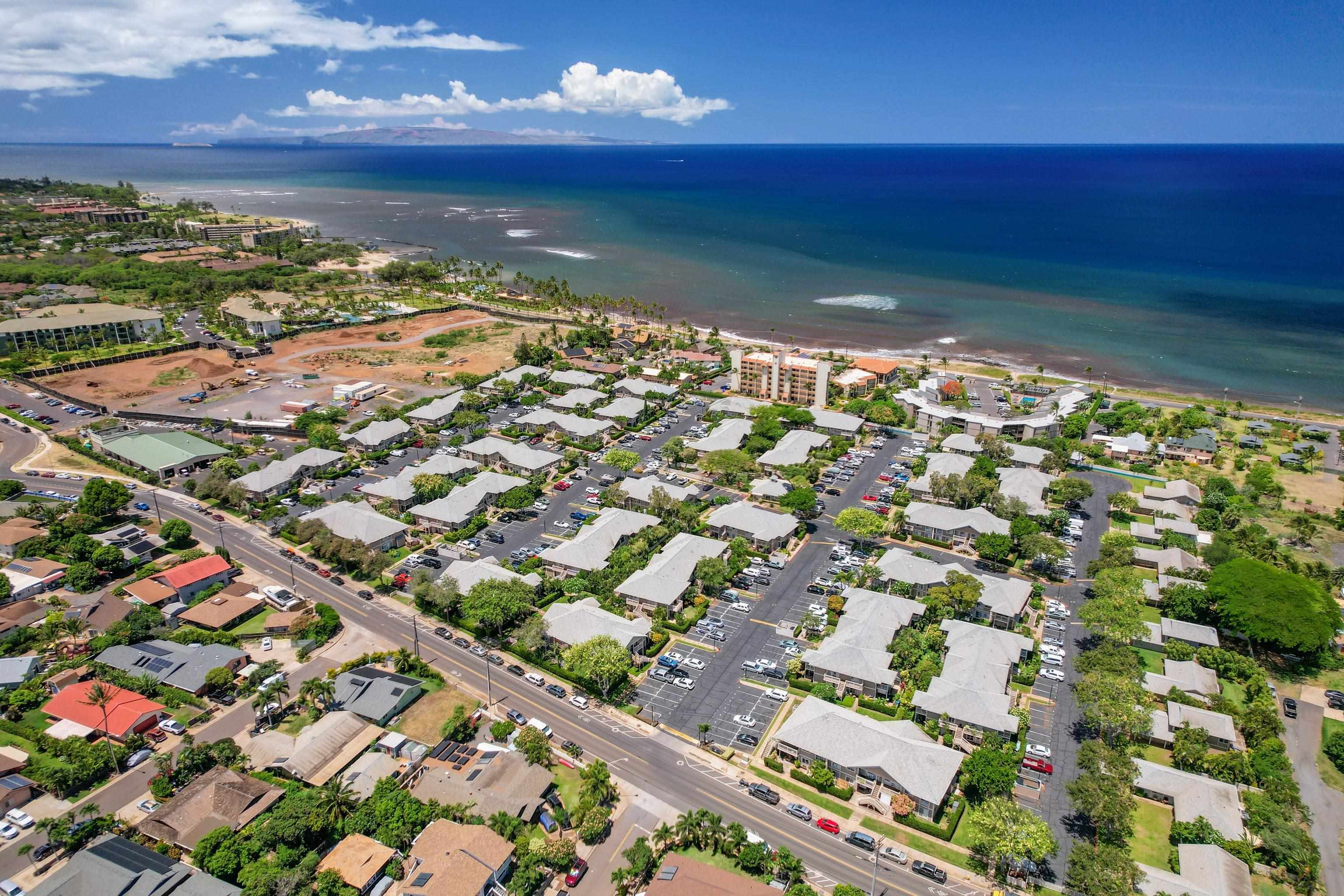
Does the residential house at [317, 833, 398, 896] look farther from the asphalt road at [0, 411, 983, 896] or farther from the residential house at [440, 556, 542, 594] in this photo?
the residential house at [440, 556, 542, 594]

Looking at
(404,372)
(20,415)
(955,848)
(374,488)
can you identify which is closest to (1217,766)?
(955,848)

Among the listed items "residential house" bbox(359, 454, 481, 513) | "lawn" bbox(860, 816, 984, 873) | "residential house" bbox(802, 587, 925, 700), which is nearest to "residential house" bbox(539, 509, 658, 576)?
"residential house" bbox(359, 454, 481, 513)

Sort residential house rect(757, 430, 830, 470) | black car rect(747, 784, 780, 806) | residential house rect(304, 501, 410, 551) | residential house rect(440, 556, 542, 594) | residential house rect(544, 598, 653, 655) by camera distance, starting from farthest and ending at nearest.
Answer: residential house rect(757, 430, 830, 470), residential house rect(304, 501, 410, 551), residential house rect(440, 556, 542, 594), residential house rect(544, 598, 653, 655), black car rect(747, 784, 780, 806)

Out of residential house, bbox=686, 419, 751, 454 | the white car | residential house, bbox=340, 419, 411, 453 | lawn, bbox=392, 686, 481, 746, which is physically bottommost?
the white car

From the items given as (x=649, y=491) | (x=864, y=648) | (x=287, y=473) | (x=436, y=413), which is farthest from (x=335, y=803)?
(x=436, y=413)

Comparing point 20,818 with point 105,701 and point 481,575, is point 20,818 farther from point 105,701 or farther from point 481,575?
point 481,575

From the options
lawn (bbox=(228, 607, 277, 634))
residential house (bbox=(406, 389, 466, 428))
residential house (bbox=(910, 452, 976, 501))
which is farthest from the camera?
residential house (bbox=(406, 389, 466, 428))

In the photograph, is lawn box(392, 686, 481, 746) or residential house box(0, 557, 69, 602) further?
residential house box(0, 557, 69, 602)

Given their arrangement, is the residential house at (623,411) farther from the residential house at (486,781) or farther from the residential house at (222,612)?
the residential house at (486,781)
